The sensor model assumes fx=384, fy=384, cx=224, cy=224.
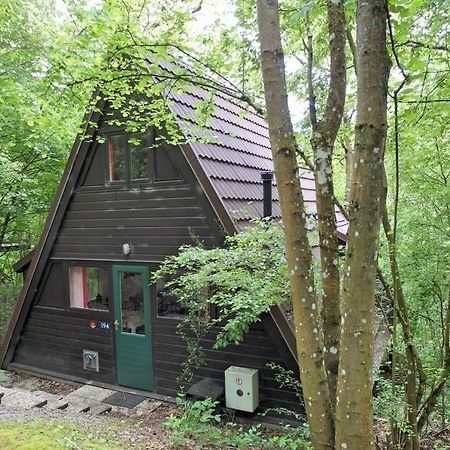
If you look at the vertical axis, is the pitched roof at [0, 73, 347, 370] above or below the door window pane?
above

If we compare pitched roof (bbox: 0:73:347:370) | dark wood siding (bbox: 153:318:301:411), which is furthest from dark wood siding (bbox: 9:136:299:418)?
pitched roof (bbox: 0:73:347:370)

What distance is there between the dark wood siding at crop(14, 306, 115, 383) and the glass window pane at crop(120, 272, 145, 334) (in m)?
0.37

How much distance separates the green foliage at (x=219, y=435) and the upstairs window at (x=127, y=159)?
346cm

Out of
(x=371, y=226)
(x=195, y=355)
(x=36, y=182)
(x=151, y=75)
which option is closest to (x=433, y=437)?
(x=195, y=355)

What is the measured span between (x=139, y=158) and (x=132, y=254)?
5.06ft

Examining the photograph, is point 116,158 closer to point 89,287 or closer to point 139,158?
point 139,158

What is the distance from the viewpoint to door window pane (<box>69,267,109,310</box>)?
21.7 feet

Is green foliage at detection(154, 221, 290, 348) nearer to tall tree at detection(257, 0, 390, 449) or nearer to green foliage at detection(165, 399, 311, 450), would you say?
green foliage at detection(165, 399, 311, 450)

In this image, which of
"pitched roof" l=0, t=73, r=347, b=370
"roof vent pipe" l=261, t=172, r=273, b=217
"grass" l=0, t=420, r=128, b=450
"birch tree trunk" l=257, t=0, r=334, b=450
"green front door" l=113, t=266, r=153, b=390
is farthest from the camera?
"green front door" l=113, t=266, r=153, b=390

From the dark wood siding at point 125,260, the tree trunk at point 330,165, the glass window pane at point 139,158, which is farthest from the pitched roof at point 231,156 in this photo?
the tree trunk at point 330,165

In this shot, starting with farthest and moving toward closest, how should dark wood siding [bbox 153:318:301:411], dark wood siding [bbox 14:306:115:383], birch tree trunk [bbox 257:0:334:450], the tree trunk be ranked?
dark wood siding [bbox 14:306:115:383], dark wood siding [bbox 153:318:301:411], the tree trunk, birch tree trunk [bbox 257:0:334:450]

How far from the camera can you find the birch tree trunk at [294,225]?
205 centimetres

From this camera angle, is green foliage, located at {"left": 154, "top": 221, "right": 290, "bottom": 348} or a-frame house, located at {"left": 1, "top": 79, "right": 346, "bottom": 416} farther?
a-frame house, located at {"left": 1, "top": 79, "right": 346, "bottom": 416}

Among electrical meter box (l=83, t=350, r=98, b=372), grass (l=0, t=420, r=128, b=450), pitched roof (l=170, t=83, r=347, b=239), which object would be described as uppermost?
pitched roof (l=170, t=83, r=347, b=239)
